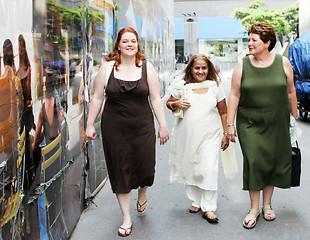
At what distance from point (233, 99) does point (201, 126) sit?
0.39 meters

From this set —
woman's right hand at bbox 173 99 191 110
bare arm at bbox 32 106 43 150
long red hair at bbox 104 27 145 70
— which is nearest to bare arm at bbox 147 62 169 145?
long red hair at bbox 104 27 145 70

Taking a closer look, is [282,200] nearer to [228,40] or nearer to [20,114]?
[20,114]

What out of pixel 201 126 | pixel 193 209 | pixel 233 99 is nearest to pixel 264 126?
pixel 233 99

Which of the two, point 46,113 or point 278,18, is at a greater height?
point 278,18

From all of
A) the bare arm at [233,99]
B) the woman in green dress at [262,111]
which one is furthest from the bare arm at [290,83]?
the bare arm at [233,99]

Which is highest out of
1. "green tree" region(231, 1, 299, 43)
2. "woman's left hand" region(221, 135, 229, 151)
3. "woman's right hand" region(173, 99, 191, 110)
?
"green tree" region(231, 1, 299, 43)

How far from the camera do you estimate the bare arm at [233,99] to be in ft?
13.1

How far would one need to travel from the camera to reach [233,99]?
4.06 m

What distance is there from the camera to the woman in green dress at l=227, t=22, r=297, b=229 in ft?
12.8

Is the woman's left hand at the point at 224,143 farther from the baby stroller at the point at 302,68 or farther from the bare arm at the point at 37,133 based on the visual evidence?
the baby stroller at the point at 302,68

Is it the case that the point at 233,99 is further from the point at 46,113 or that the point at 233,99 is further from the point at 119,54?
the point at 46,113

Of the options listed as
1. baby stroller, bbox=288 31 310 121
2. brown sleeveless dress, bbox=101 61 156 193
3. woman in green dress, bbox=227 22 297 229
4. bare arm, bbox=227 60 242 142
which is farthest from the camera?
baby stroller, bbox=288 31 310 121

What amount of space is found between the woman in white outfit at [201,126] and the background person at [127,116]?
34 centimetres

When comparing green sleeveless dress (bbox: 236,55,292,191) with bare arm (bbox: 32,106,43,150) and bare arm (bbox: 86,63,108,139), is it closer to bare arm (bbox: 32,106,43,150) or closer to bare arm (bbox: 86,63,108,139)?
bare arm (bbox: 86,63,108,139)
